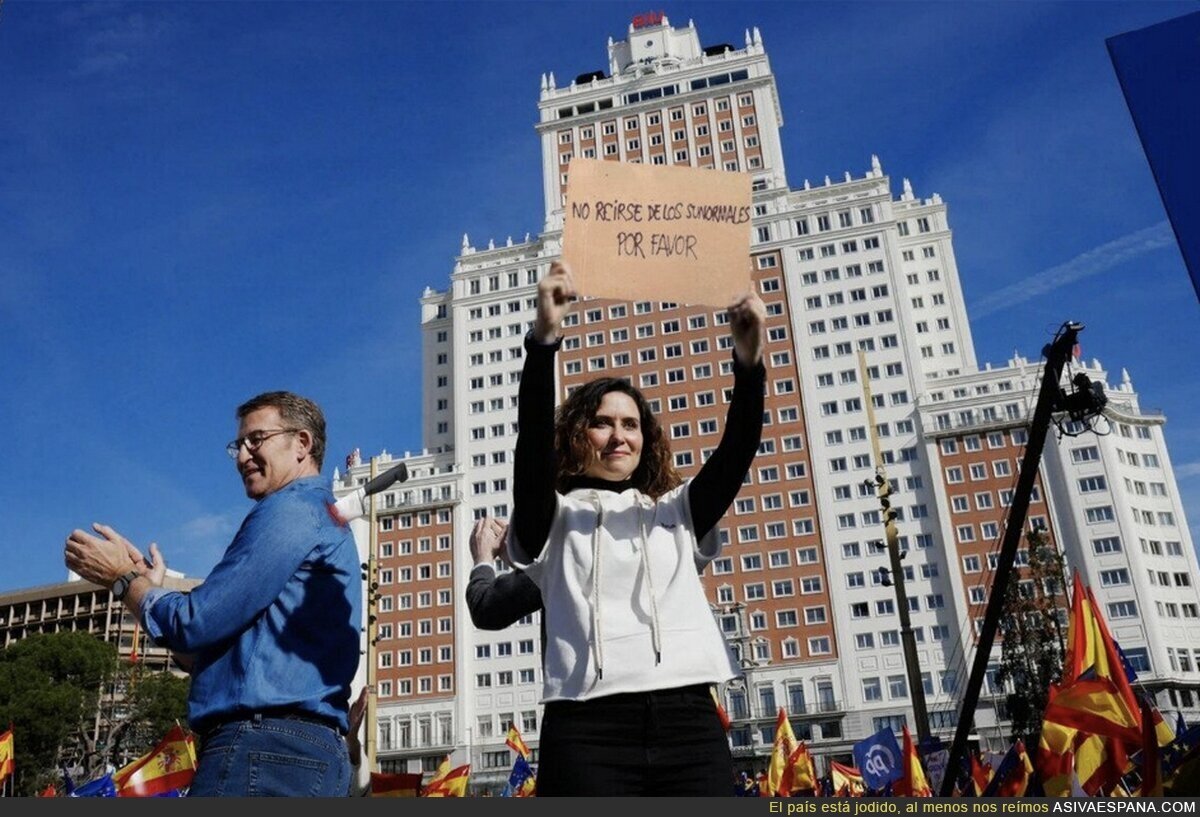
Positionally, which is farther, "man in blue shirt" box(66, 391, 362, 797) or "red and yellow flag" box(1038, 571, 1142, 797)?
"red and yellow flag" box(1038, 571, 1142, 797)

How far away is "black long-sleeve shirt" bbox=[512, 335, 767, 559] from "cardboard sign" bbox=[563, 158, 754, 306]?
0.32 metres

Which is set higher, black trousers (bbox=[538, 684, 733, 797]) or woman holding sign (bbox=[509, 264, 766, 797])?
woman holding sign (bbox=[509, 264, 766, 797])

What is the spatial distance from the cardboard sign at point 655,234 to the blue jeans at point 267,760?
1650mm

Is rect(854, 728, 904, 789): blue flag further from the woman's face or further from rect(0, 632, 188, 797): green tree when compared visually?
rect(0, 632, 188, 797): green tree

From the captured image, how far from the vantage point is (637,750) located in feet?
8.52

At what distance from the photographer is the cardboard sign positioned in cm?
312

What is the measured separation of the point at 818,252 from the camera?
80.2 metres

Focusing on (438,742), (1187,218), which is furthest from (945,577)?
(1187,218)

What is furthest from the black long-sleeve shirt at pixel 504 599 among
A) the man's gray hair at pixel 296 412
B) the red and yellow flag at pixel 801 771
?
the red and yellow flag at pixel 801 771

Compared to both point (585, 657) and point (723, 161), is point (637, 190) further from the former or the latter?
point (723, 161)

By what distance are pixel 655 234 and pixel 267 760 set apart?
80.8 inches

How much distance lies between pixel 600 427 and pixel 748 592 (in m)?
69.3

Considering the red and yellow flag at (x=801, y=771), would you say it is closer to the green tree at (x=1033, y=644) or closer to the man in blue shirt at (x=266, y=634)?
the man in blue shirt at (x=266, y=634)

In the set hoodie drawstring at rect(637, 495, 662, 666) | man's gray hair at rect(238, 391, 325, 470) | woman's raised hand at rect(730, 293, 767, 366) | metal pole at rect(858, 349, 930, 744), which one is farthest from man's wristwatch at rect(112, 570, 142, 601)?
metal pole at rect(858, 349, 930, 744)
